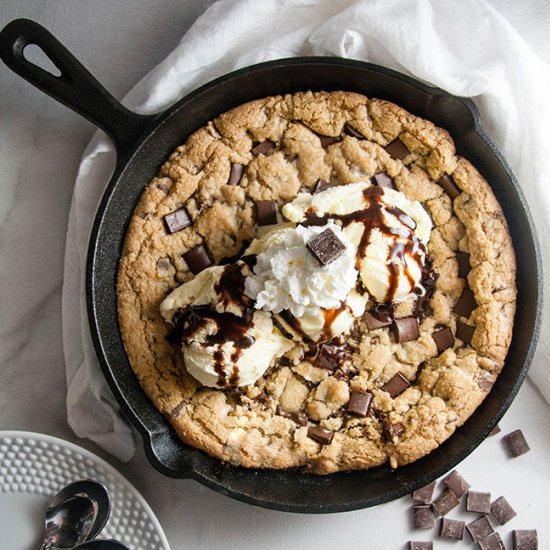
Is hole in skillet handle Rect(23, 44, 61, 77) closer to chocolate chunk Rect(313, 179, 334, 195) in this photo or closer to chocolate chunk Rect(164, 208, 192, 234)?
chocolate chunk Rect(164, 208, 192, 234)

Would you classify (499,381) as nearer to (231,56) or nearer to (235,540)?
(235,540)

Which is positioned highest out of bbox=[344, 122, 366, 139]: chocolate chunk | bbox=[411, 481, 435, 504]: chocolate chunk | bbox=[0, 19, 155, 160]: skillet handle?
bbox=[0, 19, 155, 160]: skillet handle

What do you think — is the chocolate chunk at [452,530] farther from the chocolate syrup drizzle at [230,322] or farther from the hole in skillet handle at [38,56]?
the hole in skillet handle at [38,56]

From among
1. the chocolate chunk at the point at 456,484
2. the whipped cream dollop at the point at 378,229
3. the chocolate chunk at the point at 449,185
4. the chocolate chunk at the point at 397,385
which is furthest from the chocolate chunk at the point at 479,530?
the chocolate chunk at the point at 449,185

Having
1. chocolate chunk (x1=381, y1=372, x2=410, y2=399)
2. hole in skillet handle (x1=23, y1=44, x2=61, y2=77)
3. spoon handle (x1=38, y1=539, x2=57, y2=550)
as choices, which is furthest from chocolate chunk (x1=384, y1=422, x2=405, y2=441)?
hole in skillet handle (x1=23, y1=44, x2=61, y2=77)

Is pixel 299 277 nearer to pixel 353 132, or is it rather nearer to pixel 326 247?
pixel 326 247

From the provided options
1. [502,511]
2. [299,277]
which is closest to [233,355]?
[299,277]
